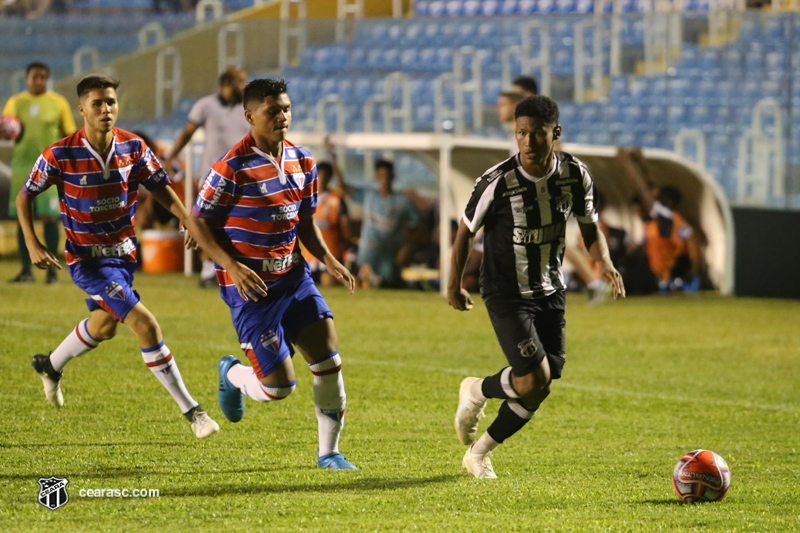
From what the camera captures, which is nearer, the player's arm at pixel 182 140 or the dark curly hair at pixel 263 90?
the dark curly hair at pixel 263 90

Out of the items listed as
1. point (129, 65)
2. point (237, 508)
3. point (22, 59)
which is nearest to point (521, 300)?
point (237, 508)

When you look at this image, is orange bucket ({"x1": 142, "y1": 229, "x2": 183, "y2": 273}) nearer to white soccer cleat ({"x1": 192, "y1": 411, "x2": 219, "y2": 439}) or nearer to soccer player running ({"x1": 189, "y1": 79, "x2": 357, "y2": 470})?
white soccer cleat ({"x1": 192, "y1": 411, "x2": 219, "y2": 439})

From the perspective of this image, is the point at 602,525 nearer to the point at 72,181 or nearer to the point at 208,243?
the point at 208,243

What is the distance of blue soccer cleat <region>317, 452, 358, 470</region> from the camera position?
5.62m

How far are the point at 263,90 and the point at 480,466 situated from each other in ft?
6.07

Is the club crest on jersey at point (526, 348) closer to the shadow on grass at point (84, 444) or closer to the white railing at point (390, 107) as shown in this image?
the shadow on grass at point (84, 444)

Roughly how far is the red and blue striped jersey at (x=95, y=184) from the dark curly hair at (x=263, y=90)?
3.57ft

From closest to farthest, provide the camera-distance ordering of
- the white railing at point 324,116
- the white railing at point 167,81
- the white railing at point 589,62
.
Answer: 1. the white railing at point 589,62
2. the white railing at point 324,116
3. the white railing at point 167,81

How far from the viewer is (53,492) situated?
496 centimetres

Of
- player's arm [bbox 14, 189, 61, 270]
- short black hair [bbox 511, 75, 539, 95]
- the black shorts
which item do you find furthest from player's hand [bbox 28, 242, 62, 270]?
short black hair [bbox 511, 75, 539, 95]

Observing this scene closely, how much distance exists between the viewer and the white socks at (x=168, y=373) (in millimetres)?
6168

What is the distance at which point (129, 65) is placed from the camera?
22.7 m

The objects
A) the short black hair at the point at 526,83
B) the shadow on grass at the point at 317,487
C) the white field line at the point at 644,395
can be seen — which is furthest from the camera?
the short black hair at the point at 526,83

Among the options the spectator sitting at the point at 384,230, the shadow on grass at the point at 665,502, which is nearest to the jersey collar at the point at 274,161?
the shadow on grass at the point at 665,502
